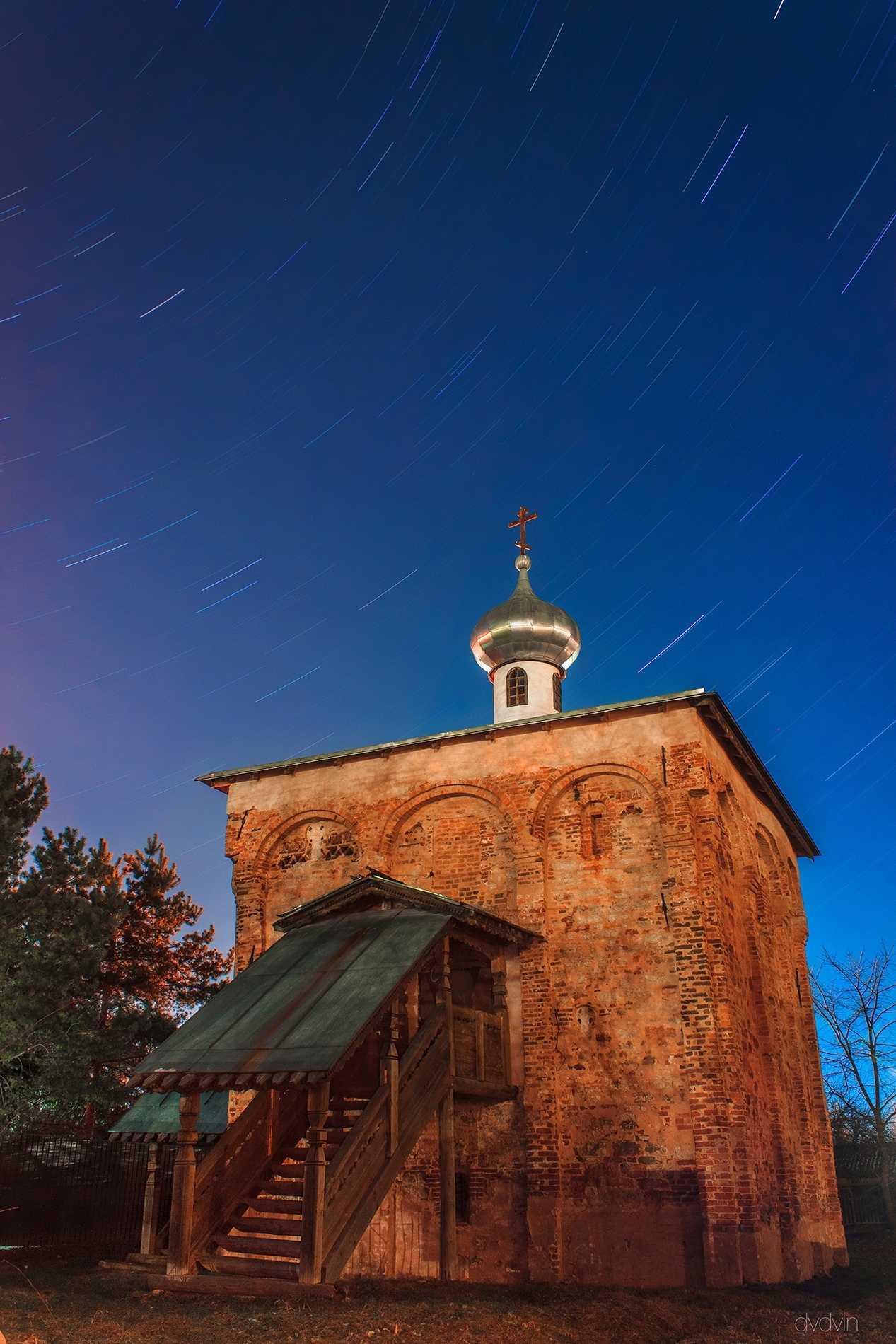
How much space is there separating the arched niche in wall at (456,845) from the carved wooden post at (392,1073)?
439 cm

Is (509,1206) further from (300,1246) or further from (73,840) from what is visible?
(73,840)

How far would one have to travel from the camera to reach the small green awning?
10828 millimetres

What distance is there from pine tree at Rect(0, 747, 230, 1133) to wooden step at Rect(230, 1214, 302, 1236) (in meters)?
9.44

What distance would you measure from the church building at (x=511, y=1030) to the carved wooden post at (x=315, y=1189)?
0.02 metres

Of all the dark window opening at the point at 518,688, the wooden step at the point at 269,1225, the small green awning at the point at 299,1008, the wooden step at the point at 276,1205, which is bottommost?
the wooden step at the point at 269,1225

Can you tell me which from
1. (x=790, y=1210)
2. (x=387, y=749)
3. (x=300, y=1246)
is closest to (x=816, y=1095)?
(x=790, y=1210)

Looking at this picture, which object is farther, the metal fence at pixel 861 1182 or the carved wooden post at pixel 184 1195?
the metal fence at pixel 861 1182

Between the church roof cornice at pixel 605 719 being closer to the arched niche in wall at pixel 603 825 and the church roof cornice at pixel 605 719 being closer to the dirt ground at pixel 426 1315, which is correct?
the arched niche in wall at pixel 603 825

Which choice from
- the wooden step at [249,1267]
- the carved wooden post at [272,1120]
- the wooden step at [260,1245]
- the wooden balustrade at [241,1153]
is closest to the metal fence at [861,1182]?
the wooden balustrade at [241,1153]

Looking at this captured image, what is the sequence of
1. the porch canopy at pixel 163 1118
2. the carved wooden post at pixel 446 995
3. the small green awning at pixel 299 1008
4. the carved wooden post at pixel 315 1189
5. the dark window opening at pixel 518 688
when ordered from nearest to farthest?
the carved wooden post at pixel 315 1189 → the small green awning at pixel 299 1008 → the carved wooden post at pixel 446 995 → the porch canopy at pixel 163 1118 → the dark window opening at pixel 518 688

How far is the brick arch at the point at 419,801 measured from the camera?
17.1 metres

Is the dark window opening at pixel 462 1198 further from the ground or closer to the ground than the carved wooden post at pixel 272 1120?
closer to the ground

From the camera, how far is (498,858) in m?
16.5

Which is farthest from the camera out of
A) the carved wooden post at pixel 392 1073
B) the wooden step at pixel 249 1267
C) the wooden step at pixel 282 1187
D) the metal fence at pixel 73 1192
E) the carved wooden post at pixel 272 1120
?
the metal fence at pixel 73 1192
